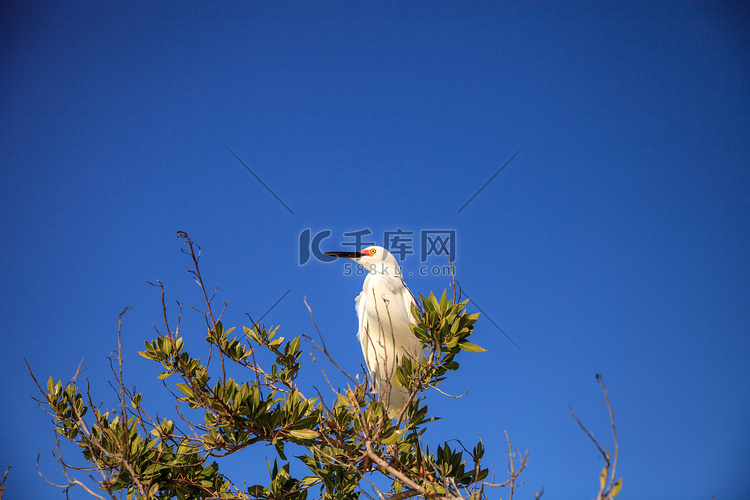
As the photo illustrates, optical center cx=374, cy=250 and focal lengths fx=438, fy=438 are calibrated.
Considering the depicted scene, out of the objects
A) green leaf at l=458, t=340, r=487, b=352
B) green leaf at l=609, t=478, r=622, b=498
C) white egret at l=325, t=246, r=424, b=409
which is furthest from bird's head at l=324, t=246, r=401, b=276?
green leaf at l=609, t=478, r=622, b=498

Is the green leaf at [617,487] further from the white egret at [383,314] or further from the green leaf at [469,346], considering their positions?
the white egret at [383,314]

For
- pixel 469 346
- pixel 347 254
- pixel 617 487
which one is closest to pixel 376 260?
pixel 347 254

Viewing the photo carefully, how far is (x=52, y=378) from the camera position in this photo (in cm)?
230

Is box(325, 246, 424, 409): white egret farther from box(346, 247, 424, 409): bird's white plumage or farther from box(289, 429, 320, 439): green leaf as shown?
box(289, 429, 320, 439): green leaf

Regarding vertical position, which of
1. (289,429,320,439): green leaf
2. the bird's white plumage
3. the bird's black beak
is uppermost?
the bird's black beak

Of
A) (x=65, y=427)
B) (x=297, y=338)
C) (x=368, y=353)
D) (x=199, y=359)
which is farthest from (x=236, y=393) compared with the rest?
(x=368, y=353)

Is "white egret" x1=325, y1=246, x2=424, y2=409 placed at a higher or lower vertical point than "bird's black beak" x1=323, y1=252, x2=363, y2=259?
lower

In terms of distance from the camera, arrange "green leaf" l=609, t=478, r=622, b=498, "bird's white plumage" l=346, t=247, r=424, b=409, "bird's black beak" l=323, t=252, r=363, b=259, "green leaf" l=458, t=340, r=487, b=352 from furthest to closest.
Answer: "bird's black beak" l=323, t=252, r=363, b=259 < "bird's white plumage" l=346, t=247, r=424, b=409 < "green leaf" l=458, t=340, r=487, b=352 < "green leaf" l=609, t=478, r=622, b=498

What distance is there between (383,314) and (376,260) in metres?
0.70

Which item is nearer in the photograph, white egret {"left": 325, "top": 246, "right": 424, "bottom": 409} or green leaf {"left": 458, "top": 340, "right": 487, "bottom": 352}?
green leaf {"left": 458, "top": 340, "right": 487, "bottom": 352}

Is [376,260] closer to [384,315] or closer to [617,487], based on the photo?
[384,315]

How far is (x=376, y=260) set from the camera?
12.3 feet

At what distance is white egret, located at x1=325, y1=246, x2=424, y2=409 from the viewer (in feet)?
10.4

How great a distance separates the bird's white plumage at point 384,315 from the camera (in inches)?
125
